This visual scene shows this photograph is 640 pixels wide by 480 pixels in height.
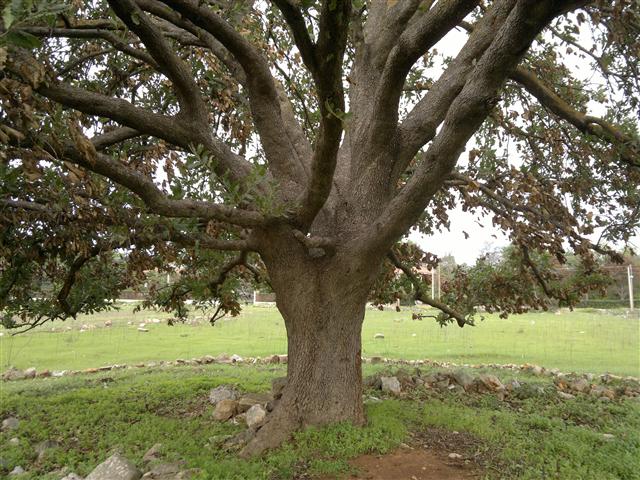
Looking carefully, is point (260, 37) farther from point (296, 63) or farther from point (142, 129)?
point (142, 129)

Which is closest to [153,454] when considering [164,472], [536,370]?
[164,472]

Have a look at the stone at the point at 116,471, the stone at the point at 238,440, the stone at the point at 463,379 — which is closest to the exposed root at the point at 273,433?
the stone at the point at 238,440

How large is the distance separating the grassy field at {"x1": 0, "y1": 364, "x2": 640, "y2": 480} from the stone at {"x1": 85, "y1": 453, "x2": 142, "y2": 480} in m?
0.41

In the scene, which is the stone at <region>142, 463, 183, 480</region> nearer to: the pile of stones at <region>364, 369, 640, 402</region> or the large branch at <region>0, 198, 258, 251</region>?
the large branch at <region>0, 198, 258, 251</region>

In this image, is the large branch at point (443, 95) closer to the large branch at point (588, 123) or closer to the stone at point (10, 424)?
the large branch at point (588, 123)

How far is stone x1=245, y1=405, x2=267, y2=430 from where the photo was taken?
16.1 ft

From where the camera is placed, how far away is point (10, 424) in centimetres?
589

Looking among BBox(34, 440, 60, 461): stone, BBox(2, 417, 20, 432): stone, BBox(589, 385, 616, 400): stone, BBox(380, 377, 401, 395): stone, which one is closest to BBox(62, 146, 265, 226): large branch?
BBox(34, 440, 60, 461): stone

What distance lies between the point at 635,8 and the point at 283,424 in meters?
4.94

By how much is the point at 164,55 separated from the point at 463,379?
577 cm

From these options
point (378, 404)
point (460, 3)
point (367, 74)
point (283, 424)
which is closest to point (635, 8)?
point (460, 3)

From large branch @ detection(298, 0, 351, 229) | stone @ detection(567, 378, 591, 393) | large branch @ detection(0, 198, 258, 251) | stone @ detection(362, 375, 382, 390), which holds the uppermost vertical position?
large branch @ detection(298, 0, 351, 229)

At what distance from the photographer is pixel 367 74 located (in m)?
5.60

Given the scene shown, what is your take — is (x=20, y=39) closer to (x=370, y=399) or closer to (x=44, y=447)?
(x=44, y=447)
